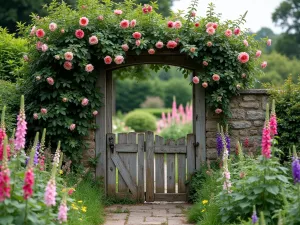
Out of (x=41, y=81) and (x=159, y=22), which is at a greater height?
(x=159, y=22)

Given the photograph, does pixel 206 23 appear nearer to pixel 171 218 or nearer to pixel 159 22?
pixel 159 22

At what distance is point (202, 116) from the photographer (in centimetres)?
781

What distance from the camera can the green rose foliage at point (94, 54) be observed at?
7.36 meters

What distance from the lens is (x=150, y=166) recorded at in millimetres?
7895

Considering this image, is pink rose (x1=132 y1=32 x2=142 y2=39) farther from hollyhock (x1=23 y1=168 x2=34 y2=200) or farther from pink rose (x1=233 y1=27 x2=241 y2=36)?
hollyhock (x1=23 y1=168 x2=34 y2=200)

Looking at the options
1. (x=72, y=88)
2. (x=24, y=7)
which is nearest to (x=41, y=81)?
(x=72, y=88)

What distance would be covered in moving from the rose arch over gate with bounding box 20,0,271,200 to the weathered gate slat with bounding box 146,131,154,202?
0.68m

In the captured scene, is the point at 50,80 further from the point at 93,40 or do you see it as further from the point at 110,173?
the point at 110,173

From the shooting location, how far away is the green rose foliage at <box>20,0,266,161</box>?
7.36 metres

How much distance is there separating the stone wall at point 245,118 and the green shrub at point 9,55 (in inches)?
146

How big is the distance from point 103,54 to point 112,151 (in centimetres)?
150

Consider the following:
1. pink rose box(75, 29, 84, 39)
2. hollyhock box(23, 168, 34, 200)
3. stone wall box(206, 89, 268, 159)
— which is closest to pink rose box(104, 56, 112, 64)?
pink rose box(75, 29, 84, 39)

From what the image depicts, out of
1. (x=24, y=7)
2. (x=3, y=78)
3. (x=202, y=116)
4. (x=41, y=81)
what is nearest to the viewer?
(x=41, y=81)

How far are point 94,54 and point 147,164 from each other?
73.8 inches
